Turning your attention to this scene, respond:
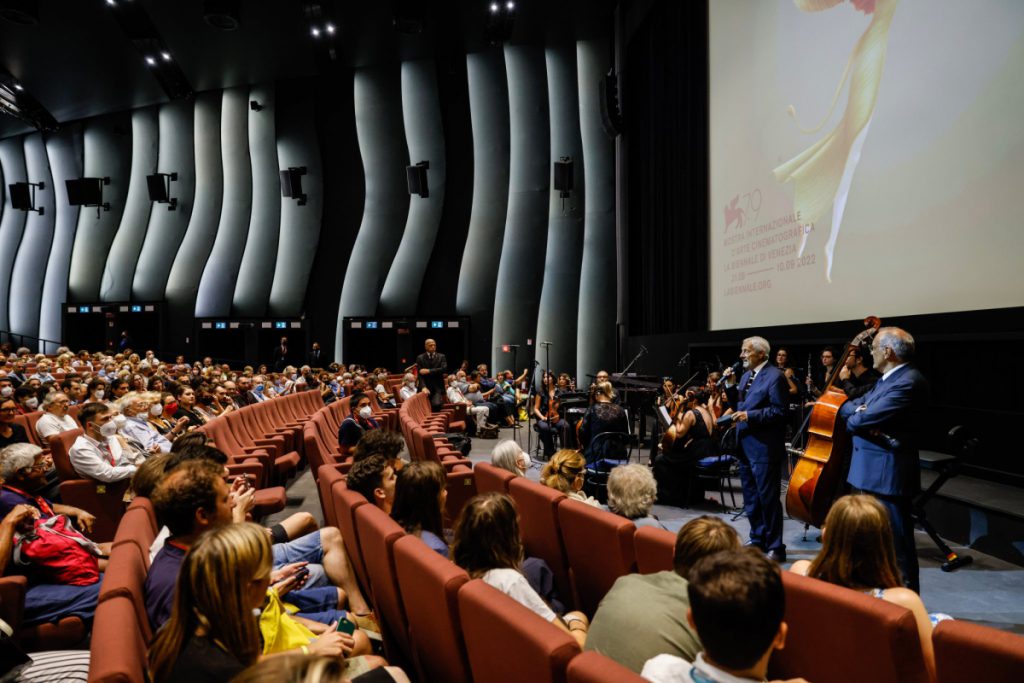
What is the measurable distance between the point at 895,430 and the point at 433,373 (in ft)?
22.3

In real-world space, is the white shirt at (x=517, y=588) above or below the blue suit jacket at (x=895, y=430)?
below

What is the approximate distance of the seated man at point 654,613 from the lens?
1.41 metres

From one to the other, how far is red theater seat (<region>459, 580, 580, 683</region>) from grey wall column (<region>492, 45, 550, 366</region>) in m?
12.7

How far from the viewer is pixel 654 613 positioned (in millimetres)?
1453

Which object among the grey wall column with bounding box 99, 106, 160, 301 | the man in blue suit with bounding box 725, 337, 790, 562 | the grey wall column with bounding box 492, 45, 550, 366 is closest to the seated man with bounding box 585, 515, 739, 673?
the man in blue suit with bounding box 725, 337, 790, 562

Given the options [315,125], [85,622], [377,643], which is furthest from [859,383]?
[315,125]

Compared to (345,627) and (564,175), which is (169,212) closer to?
(564,175)

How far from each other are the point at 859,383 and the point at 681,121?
18.5ft

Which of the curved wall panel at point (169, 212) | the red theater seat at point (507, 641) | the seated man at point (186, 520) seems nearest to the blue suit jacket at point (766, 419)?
the seated man at point (186, 520)

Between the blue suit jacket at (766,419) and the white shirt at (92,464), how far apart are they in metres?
3.88

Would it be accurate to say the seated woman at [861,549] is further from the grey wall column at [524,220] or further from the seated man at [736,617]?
the grey wall column at [524,220]

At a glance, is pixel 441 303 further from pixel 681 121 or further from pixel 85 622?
pixel 85 622

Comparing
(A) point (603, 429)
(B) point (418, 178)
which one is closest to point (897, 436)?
(A) point (603, 429)

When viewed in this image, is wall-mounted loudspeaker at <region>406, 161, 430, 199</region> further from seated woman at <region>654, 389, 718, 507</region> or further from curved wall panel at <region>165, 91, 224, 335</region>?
seated woman at <region>654, 389, 718, 507</region>
